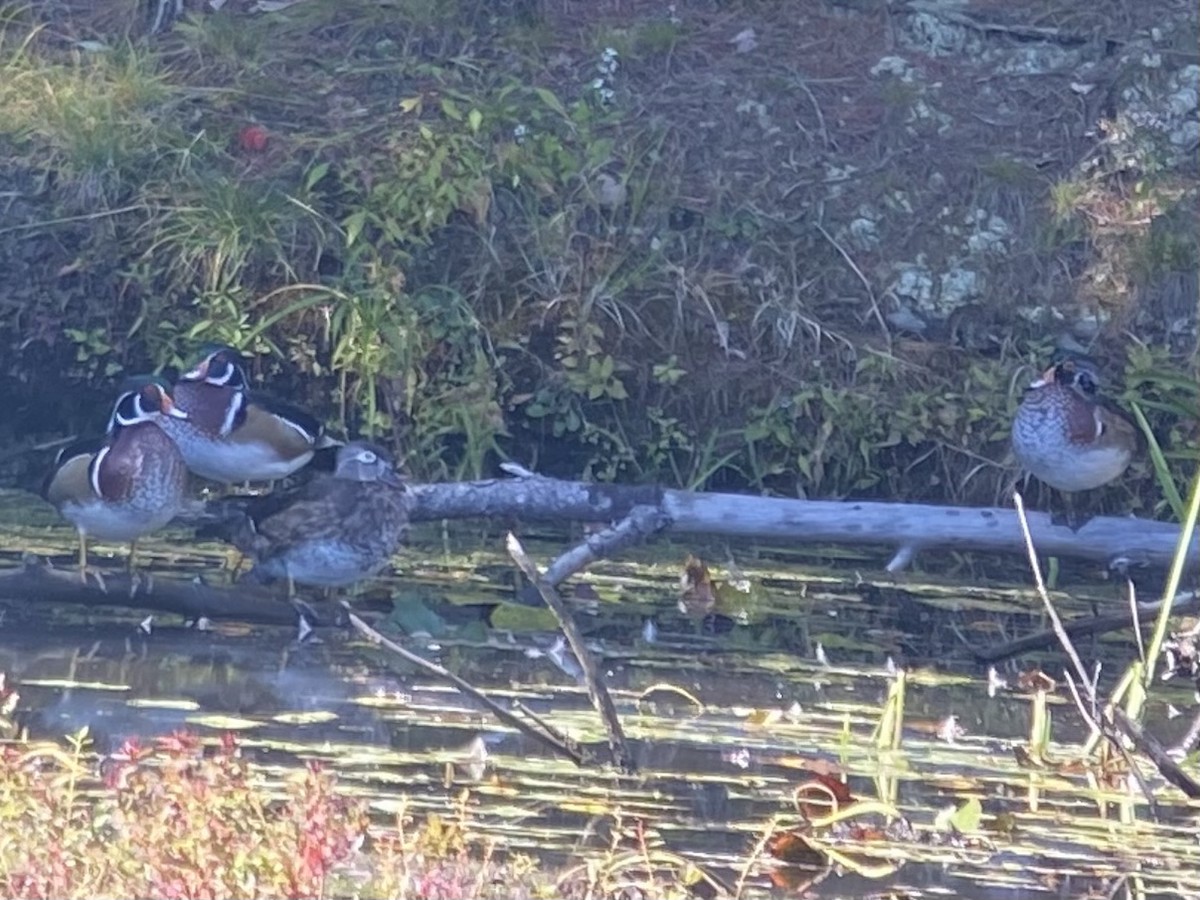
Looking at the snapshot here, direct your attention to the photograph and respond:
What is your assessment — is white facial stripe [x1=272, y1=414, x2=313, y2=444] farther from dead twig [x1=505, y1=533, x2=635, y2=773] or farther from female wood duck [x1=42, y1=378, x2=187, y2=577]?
dead twig [x1=505, y1=533, x2=635, y2=773]

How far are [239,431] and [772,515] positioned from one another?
1.87 meters

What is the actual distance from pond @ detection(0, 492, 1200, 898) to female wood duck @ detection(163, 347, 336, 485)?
0.41 m

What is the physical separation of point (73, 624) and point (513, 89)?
3.30 metres

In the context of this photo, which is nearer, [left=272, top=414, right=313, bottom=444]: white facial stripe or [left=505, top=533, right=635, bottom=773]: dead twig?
[left=505, top=533, right=635, bottom=773]: dead twig

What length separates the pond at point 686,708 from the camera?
174 inches

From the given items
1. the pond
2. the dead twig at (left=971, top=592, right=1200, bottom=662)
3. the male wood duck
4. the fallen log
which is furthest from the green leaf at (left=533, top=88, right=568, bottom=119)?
the dead twig at (left=971, top=592, right=1200, bottom=662)

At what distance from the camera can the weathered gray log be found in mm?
6676

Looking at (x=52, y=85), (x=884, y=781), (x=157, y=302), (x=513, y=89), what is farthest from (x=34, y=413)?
(x=884, y=781)

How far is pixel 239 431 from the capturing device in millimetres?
7645

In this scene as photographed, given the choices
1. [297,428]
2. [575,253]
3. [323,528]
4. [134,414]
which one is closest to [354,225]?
[575,253]

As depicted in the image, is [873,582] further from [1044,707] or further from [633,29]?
[633,29]

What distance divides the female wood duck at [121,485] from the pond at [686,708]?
164mm

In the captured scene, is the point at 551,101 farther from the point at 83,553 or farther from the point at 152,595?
the point at 152,595

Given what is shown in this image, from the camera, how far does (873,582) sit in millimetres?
7125
